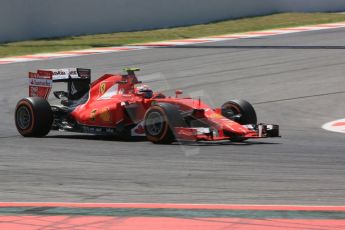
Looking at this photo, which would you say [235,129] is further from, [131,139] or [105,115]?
[105,115]

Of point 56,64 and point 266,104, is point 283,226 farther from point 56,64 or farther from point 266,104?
point 56,64

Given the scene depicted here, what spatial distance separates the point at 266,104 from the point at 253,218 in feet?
34.6

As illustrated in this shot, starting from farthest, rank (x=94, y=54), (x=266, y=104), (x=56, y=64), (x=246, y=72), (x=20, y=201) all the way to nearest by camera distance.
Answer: (x=94, y=54)
(x=56, y=64)
(x=246, y=72)
(x=266, y=104)
(x=20, y=201)

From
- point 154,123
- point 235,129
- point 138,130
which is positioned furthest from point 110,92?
point 235,129

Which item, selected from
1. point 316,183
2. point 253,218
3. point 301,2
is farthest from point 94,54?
point 253,218

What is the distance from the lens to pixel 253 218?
6723 millimetres

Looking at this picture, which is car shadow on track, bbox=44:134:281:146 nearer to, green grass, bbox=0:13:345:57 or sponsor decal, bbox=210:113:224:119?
sponsor decal, bbox=210:113:224:119

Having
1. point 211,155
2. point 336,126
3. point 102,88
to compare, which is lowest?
point 336,126

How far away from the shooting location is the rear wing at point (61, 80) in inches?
538

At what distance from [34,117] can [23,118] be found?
36 cm

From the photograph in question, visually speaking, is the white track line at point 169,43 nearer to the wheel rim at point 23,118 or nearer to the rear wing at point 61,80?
the rear wing at point 61,80

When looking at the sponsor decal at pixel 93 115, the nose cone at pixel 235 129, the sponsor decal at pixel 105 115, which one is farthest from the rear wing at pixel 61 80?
the nose cone at pixel 235 129

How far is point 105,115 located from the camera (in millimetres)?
12820

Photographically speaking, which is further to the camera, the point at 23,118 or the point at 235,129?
the point at 23,118
